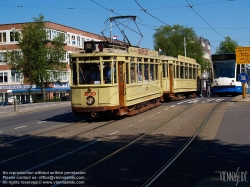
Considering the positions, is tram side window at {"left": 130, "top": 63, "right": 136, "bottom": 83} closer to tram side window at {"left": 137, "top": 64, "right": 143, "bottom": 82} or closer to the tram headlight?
tram side window at {"left": 137, "top": 64, "right": 143, "bottom": 82}

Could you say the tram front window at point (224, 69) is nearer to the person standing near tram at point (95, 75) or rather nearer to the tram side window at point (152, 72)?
the tram side window at point (152, 72)

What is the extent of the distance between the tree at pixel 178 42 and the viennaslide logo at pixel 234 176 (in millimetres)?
87562

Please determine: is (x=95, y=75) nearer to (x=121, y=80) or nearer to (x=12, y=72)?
(x=121, y=80)

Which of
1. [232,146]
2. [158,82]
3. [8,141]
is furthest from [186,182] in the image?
[158,82]

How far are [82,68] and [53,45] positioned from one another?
145ft


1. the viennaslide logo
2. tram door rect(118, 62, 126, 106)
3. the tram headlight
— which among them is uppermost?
tram door rect(118, 62, 126, 106)

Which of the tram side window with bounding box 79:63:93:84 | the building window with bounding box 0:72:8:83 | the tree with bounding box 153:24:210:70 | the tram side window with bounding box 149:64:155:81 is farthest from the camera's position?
the tree with bounding box 153:24:210:70

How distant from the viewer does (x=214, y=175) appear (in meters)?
8.38

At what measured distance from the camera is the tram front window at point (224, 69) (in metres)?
34.9

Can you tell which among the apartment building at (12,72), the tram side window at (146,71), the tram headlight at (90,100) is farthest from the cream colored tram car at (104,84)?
the apartment building at (12,72)

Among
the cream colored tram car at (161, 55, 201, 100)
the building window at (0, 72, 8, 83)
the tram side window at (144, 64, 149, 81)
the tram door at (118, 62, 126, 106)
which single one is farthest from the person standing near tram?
the building window at (0, 72, 8, 83)

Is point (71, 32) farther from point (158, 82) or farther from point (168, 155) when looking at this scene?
point (168, 155)

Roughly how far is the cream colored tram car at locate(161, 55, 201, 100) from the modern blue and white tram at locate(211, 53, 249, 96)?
182 cm

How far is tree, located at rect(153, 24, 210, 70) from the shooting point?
317 feet
